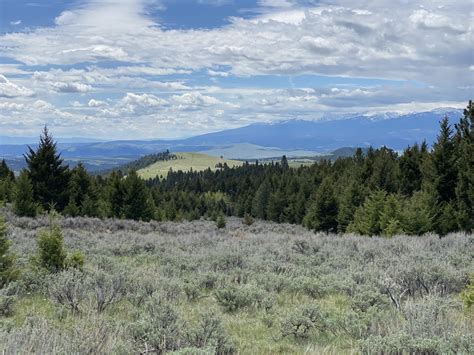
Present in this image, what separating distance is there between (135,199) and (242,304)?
84.6 ft

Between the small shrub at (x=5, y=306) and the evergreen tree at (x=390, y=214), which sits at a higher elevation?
the small shrub at (x=5, y=306)

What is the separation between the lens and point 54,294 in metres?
7.34

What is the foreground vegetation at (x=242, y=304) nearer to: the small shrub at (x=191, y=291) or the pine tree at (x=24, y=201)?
the small shrub at (x=191, y=291)

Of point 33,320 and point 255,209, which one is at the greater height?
point 33,320

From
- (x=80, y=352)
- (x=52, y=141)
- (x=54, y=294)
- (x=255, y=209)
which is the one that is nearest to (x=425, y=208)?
(x=54, y=294)

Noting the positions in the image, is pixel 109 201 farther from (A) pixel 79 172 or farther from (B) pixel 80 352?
(B) pixel 80 352

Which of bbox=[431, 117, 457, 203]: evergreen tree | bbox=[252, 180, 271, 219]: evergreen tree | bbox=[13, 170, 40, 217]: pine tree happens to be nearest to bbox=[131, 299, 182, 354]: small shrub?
bbox=[13, 170, 40, 217]: pine tree

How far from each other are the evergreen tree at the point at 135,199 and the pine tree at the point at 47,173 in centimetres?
437

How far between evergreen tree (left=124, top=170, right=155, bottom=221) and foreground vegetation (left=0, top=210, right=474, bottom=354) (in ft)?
59.7

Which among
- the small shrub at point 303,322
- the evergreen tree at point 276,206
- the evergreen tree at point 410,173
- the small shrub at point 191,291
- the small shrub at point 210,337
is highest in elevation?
the evergreen tree at point 410,173

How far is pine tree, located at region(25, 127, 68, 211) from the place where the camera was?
1193 inches

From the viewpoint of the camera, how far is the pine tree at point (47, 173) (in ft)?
99.5

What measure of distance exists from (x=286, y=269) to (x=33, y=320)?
6262 millimetres

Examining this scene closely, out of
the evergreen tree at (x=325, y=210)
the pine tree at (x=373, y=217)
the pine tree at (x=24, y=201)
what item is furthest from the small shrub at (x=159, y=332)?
the evergreen tree at (x=325, y=210)
